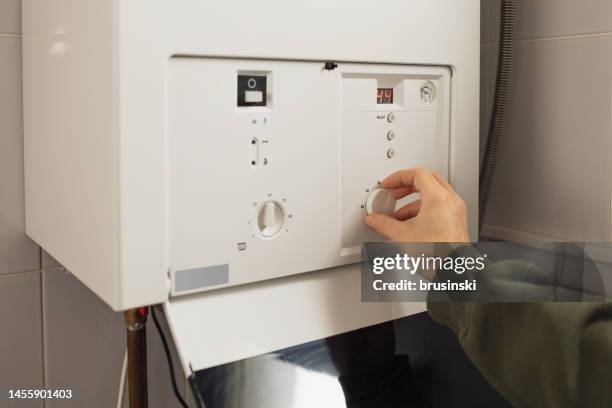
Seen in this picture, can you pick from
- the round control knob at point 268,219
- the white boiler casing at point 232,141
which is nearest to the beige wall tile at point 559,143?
the white boiler casing at point 232,141

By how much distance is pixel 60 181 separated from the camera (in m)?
0.68

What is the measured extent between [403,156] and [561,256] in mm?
332

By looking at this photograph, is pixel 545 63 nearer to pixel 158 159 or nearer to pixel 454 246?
pixel 454 246

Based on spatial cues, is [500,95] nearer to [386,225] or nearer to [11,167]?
[386,225]

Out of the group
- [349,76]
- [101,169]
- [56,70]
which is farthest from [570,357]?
[56,70]

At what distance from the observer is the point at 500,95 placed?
92 cm

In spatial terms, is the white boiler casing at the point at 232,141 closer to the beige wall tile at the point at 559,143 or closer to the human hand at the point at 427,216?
the human hand at the point at 427,216

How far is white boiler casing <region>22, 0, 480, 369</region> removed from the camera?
1.80ft

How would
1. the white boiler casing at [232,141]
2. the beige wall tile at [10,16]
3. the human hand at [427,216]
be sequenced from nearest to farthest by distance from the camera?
the white boiler casing at [232,141]
the human hand at [427,216]
the beige wall tile at [10,16]

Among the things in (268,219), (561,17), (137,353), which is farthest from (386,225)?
(561,17)

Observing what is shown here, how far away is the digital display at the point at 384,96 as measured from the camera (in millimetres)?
731

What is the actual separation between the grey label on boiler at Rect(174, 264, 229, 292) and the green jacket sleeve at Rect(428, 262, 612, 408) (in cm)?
24

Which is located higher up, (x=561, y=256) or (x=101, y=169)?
(x=101, y=169)

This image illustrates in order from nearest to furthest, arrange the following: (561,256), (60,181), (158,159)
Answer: (158,159) → (60,181) → (561,256)
